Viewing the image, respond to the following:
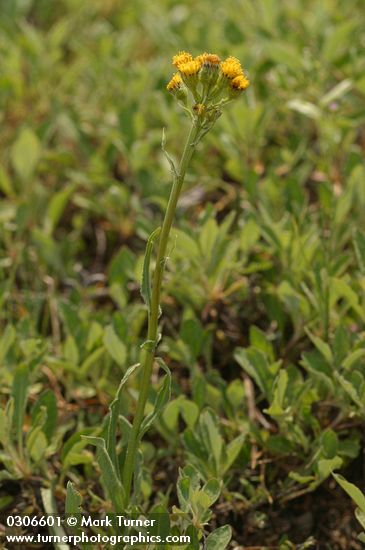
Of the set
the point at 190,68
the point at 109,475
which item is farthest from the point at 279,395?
the point at 190,68

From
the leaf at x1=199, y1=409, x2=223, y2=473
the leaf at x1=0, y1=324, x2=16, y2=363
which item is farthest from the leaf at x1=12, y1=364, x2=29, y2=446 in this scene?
the leaf at x1=199, y1=409, x2=223, y2=473

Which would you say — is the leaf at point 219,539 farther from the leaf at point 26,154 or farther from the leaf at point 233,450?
the leaf at point 26,154

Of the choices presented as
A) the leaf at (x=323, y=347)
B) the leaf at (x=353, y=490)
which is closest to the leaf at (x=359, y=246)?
the leaf at (x=323, y=347)

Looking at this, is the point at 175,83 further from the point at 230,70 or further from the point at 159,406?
the point at 159,406

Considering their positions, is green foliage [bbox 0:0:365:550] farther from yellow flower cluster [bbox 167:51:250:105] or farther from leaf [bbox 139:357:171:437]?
yellow flower cluster [bbox 167:51:250:105]

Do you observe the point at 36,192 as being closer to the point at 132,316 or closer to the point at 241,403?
the point at 132,316

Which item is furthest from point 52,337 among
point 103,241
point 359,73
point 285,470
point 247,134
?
point 359,73
